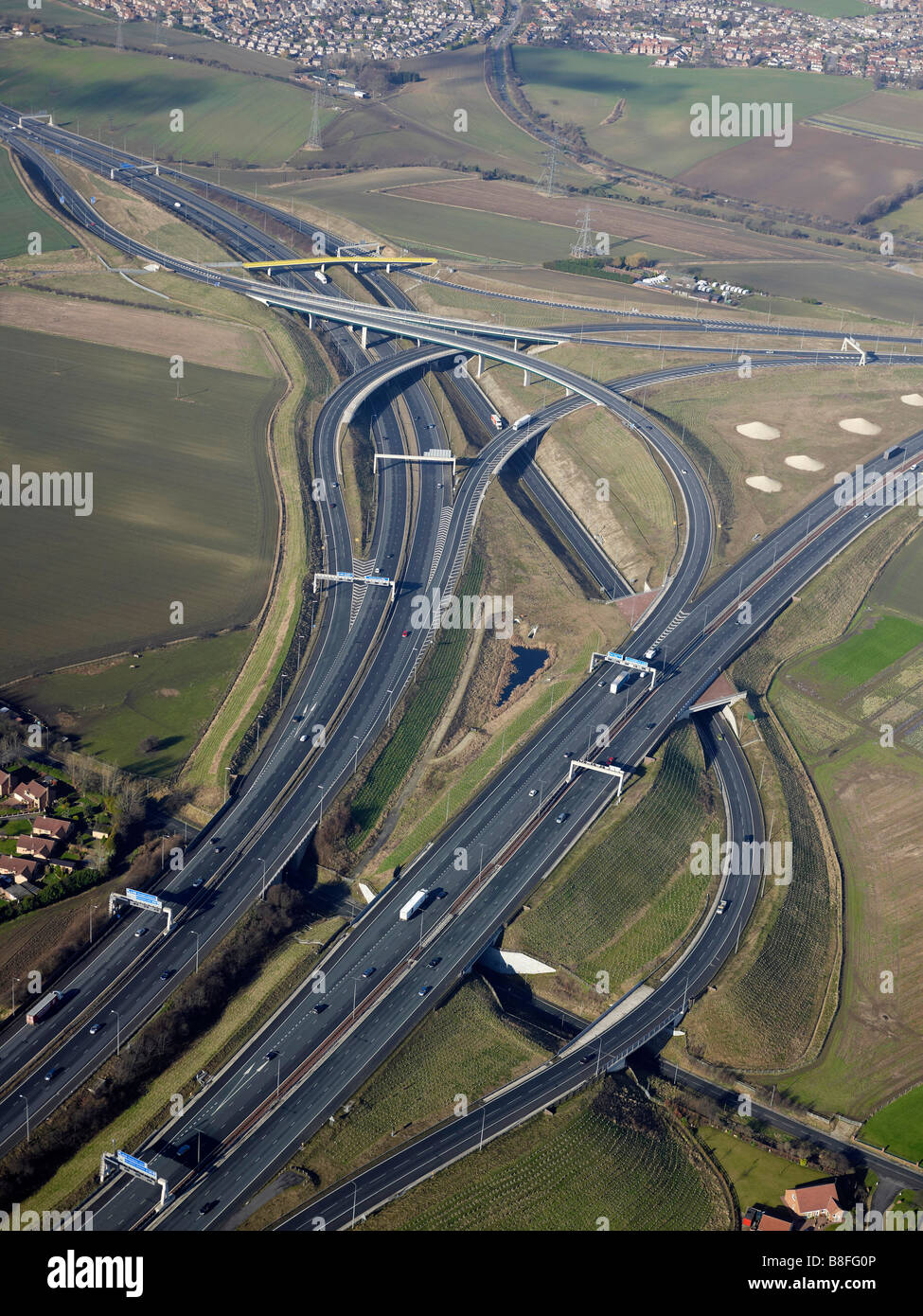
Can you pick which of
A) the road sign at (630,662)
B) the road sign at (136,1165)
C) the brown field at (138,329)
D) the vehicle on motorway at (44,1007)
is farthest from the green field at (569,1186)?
the brown field at (138,329)

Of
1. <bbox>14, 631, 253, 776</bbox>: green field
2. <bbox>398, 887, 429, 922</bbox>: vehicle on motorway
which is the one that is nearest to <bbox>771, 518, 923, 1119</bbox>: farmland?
<bbox>398, 887, 429, 922</bbox>: vehicle on motorway

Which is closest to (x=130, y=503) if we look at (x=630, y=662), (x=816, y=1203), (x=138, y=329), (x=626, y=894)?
(x=138, y=329)

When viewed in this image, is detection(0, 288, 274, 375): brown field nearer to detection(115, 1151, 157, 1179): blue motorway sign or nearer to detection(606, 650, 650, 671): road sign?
detection(606, 650, 650, 671): road sign

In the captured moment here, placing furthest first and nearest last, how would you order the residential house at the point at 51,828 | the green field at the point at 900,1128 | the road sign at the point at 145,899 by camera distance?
the residential house at the point at 51,828, the road sign at the point at 145,899, the green field at the point at 900,1128

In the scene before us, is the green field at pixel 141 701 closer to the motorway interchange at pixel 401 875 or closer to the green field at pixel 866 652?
the motorway interchange at pixel 401 875

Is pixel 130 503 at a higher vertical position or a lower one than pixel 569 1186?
higher

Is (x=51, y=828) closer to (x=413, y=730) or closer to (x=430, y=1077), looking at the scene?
(x=413, y=730)
